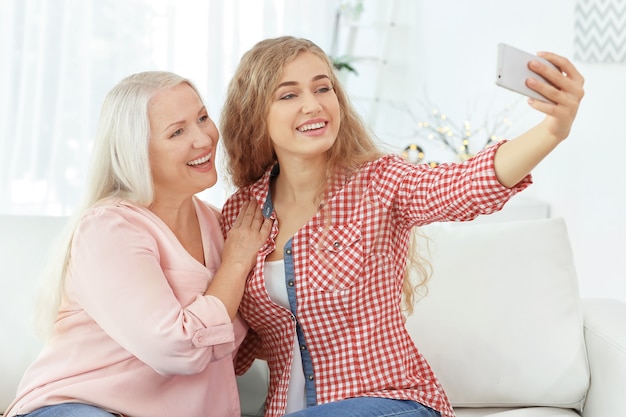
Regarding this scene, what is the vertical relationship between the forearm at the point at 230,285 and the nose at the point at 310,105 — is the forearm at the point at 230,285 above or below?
below

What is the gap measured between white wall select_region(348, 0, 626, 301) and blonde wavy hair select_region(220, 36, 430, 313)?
151 cm

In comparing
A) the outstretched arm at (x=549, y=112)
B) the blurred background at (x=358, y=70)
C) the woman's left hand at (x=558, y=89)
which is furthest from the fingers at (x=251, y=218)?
the blurred background at (x=358, y=70)

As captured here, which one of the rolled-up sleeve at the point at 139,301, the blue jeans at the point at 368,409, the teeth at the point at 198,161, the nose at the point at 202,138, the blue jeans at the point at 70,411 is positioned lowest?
the blue jeans at the point at 70,411

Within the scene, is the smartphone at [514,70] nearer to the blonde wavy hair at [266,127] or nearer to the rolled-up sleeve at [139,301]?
the blonde wavy hair at [266,127]

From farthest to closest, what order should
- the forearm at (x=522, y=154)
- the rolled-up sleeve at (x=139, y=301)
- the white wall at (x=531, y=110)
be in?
the white wall at (x=531, y=110) → the rolled-up sleeve at (x=139, y=301) → the forearm at (x=522, y=154)

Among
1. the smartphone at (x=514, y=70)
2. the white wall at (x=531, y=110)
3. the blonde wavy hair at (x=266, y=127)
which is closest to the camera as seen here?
the smartphone at (x=514, y=70)

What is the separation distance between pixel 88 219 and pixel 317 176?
1.62 feet

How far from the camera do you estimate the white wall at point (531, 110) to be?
126 inches

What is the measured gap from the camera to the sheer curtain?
407 centimetres

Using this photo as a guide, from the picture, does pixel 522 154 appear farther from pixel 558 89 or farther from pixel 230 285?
pixel 230 285

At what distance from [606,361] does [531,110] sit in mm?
2275

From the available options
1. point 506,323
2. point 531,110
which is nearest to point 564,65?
point 506,323

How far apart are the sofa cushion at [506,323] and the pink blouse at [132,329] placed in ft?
1.77

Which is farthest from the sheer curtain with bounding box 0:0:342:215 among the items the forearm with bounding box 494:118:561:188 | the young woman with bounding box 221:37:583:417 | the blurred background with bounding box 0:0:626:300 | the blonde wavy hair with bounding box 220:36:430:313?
the forearm with bounding box 494:118:561:188
